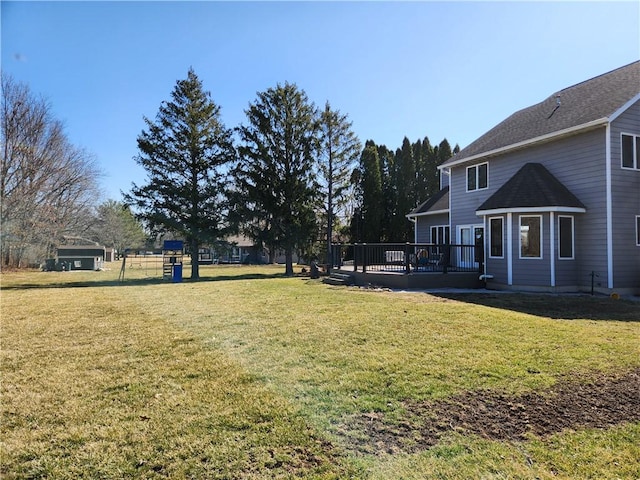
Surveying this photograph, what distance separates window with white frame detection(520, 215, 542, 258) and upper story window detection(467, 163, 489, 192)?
3579mm

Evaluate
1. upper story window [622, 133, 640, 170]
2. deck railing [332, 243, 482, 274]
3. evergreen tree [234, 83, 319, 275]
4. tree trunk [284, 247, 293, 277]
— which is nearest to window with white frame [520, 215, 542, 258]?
deck railing [332, 243, 482, 274]

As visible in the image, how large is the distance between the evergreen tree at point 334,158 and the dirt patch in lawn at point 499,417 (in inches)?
857

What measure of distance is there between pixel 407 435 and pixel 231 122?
896 inches

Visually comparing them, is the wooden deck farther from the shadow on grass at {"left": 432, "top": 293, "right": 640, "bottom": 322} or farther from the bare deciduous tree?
the bare deciduous tree

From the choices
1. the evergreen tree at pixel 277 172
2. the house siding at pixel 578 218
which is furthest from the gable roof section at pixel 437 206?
the evergreen tree at pixel 277 172

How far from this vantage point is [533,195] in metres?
12.5

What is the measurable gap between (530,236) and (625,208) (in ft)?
8.90

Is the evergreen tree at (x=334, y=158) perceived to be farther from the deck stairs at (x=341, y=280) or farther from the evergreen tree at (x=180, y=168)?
the deck stairs at (x=341, y=280)

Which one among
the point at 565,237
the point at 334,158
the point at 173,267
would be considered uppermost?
the point at 334,158

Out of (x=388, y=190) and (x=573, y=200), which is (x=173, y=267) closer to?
(x=573, y=200)

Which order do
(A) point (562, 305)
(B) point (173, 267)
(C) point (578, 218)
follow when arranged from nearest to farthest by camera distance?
(A) point (562, 305) < (C) point (578, 218) < (B) point (173, 267)

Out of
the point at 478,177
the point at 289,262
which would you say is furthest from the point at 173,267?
the point at 478,177

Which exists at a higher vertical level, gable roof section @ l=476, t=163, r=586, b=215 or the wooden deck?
gable roof section @ l=476, t=163, r=586, b=215

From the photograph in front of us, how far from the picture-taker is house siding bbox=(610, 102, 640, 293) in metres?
11.6
